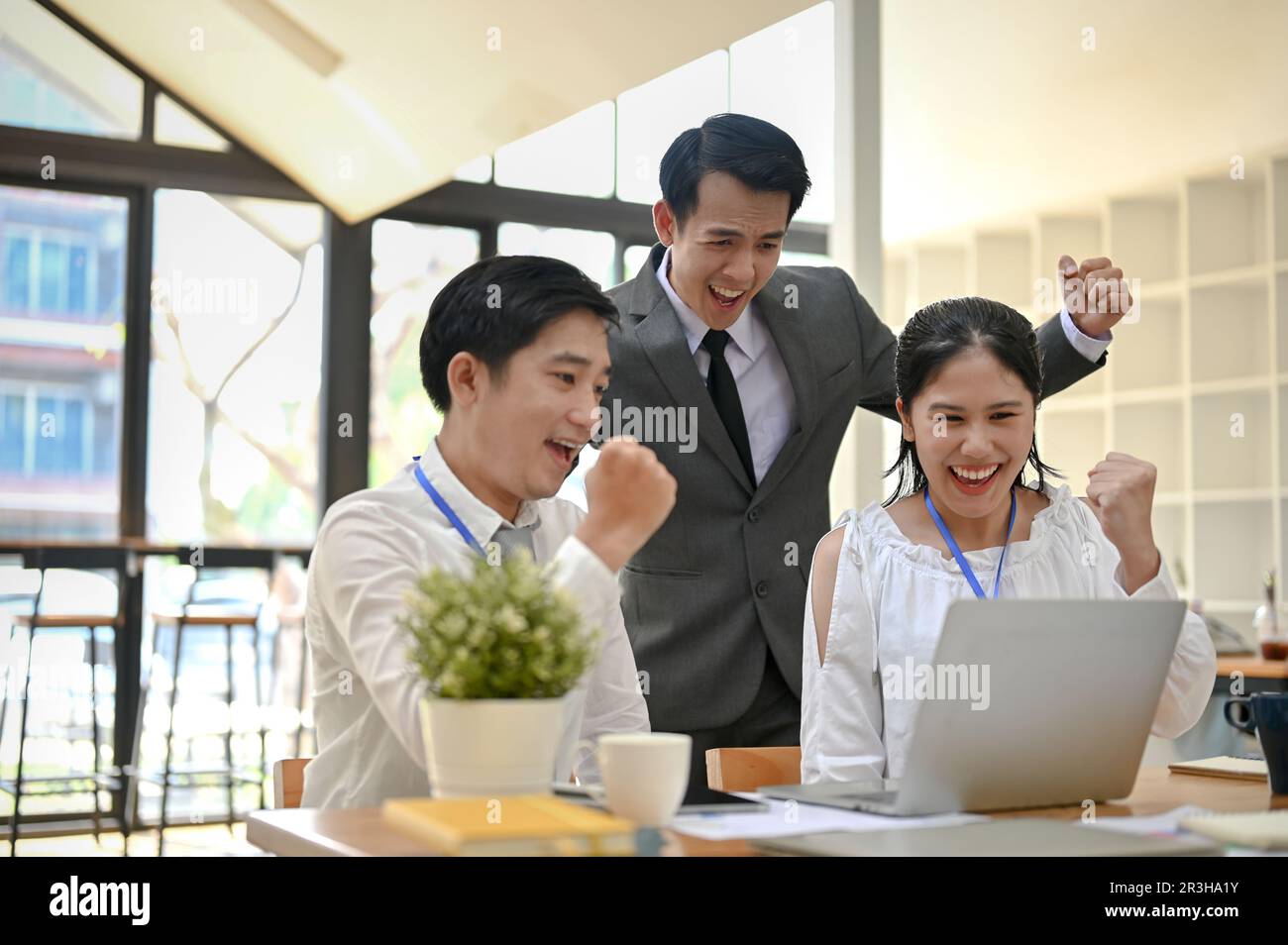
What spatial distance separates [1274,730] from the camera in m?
1.48

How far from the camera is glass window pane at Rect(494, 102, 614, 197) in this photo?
6680 mm

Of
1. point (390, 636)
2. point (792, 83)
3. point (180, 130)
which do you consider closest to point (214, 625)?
point (180, 130)

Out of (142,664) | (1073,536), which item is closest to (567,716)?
(1073,536)

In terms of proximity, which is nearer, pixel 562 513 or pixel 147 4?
pixel 562 513

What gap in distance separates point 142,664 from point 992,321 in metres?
5.36

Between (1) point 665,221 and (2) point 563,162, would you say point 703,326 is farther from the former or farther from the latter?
(2) point 563,162

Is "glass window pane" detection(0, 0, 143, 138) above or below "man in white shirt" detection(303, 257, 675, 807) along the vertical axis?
above

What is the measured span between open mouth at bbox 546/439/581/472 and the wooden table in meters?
0.47

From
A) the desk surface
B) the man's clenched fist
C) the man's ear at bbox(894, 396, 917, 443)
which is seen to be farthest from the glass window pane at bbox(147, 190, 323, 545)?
the man's clenched fist

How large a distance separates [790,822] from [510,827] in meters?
0.33

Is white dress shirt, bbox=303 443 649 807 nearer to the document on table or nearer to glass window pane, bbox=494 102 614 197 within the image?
the document on table

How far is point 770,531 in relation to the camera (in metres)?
2.38
